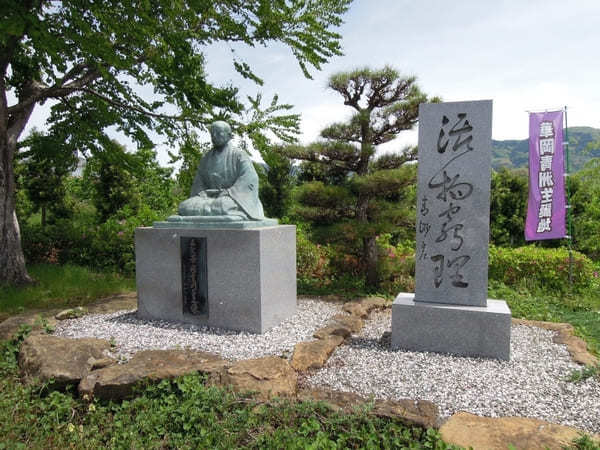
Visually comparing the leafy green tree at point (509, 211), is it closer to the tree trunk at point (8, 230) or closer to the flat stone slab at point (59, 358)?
the flat stone slab at point (59, 358)

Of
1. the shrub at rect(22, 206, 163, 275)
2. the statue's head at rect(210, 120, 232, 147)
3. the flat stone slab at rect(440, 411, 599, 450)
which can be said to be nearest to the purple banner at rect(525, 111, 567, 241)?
the statue's head at rect(210, 120, 232, 147)

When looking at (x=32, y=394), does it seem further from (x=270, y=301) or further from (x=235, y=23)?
(x=235, y=23)

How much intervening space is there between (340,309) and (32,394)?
3.53m

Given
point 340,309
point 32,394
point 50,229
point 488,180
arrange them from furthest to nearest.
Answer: point 50,229, point 340,309, point 488,180, point 32,394

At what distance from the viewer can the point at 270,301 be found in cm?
452

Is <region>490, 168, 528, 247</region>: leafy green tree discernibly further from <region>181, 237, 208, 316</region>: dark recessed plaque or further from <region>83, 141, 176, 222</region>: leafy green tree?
<region>83, 141, 176, 222</region>: leafy green tree

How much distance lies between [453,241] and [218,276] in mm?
2547

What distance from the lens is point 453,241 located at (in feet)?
12.7

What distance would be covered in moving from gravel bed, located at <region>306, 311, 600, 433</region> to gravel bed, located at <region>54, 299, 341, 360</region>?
669 mm

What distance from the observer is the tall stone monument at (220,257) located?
4.36 m

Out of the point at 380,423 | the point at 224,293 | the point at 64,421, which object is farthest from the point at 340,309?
the point at 64,421

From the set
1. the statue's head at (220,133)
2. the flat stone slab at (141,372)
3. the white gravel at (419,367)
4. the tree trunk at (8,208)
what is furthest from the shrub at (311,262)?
the tree trunk at (8,208)

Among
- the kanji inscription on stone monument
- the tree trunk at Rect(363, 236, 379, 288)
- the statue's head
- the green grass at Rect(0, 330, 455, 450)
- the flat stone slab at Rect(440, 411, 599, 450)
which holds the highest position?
the statue's head

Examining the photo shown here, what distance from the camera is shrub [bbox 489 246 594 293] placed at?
23.0ft
